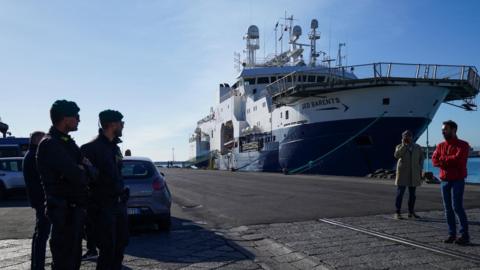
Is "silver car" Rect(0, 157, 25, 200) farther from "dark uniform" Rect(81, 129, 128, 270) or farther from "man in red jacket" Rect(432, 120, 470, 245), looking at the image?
"man in red jacket" Rect(432, 120, 470, 245)

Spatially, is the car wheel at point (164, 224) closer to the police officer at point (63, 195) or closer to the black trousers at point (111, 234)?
the black trousers at point (111, 234)

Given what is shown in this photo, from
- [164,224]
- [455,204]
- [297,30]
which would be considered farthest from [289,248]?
[297,30]

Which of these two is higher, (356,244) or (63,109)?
(63,109)

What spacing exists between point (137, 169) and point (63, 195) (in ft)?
15.9

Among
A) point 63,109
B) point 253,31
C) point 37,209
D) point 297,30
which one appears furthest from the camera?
point 253,31

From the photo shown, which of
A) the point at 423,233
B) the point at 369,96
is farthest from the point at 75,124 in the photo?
the point at 369,96

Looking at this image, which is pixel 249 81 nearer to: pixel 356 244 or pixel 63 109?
pixel 356 244

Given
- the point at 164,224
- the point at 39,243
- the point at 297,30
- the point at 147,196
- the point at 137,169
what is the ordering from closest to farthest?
the point at 39,243 → the point at 147,196 → the point at 164,224 → the point at 137,169 → the point at 297,30

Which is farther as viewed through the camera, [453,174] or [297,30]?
[297,30]

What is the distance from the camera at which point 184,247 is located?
6570mm

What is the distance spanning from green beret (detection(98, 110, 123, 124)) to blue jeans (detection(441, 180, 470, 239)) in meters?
4.55

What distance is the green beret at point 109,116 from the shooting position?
428 centimetres

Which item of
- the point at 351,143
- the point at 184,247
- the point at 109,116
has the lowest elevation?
the point at 184,247

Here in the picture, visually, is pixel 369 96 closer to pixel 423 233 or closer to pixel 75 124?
pixel 423 233
